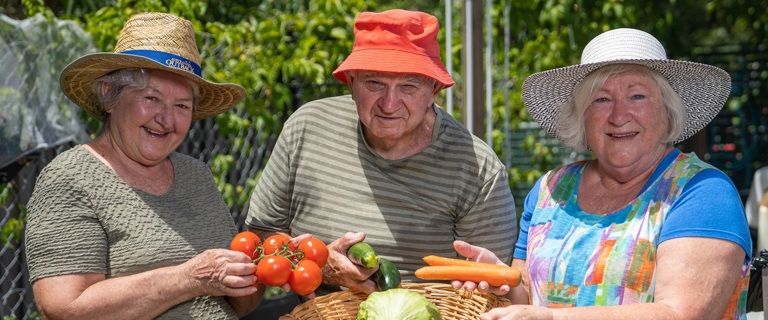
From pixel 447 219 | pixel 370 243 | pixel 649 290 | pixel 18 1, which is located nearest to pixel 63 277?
pixel 370 243

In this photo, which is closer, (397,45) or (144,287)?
(144,287)

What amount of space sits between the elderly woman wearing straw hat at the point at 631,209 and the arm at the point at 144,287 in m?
0.71

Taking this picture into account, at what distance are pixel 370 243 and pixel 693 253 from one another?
1132 mm

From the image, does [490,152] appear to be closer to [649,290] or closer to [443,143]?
[443,143]

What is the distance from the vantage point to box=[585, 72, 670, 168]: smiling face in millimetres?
2770

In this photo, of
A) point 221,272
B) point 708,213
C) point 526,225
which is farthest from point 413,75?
point 708,213

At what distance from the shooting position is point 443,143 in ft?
10.7

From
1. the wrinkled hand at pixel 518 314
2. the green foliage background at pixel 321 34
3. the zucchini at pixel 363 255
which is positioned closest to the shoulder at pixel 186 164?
the zucchini at pixel 363 255

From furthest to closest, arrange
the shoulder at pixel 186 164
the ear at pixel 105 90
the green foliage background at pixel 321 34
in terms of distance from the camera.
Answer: the green foliage background at pixel 321 34 < the shoulder at pixel 186 164 < the ear at pixel 105 90

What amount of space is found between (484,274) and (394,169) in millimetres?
622

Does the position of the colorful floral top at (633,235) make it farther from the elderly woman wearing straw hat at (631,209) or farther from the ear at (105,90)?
the ear at (105,90)

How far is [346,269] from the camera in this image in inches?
115

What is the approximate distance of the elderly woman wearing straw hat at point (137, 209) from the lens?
269 centimetres

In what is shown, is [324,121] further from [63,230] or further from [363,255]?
[63,230]
